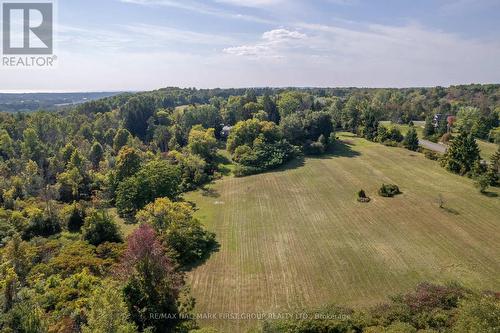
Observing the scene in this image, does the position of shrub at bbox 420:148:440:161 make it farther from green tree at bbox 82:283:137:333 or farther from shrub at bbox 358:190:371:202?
green tree at bbox 82:283:137:333

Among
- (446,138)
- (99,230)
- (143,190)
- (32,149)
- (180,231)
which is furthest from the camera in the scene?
(446,138)

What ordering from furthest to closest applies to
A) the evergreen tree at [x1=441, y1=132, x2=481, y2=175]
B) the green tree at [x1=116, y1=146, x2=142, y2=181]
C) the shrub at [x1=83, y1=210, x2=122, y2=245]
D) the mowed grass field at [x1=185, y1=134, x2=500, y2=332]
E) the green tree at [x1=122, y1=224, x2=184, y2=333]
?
1. the evergreen tree at [x1=441, y1=132, x2=481, y2=175]
2. the green tree at [x1=116, y1=146, x2=142, y2=181]
3. the shrub at [x1=83, y1=210, x2=122, y2=245]
4. the mowed grass field at [x1=185, y1=134, x2=500, y2=332]
5. the green tree at [x1=122, y1=224, x2=184, y2=333]

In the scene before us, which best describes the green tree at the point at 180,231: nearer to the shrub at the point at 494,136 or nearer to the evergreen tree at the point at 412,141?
the evergreen tree at the point at 412,141

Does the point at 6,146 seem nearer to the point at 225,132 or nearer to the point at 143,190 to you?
the point at 143,190

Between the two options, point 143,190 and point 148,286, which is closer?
point 148,286

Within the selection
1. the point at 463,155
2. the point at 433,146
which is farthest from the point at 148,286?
the point at 433,146

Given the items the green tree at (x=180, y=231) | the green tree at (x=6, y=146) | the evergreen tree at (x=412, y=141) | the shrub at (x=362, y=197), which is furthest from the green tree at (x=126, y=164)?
the evergreen tree at (x=412, y=141)

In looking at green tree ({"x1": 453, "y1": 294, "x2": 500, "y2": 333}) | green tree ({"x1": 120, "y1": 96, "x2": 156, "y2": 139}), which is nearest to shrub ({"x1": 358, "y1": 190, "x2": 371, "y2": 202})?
green tree ({"x1": 453, "y1": 294, "x2": 500, "y2": 333})
